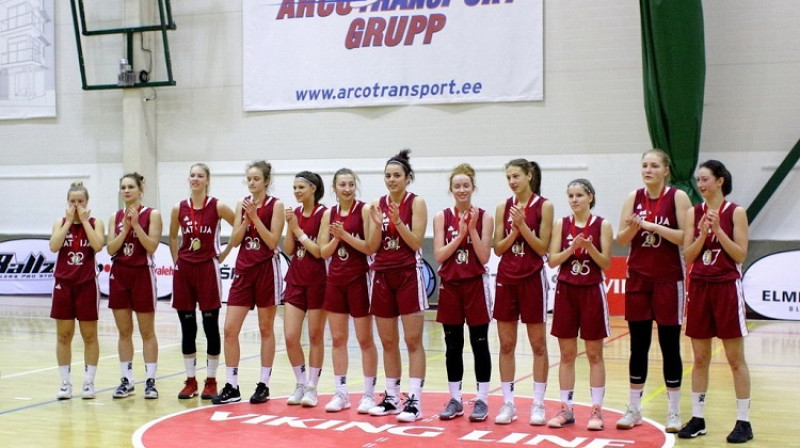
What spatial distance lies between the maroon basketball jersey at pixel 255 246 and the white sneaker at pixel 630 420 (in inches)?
110

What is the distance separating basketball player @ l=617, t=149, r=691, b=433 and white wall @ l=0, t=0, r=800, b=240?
8125 mm

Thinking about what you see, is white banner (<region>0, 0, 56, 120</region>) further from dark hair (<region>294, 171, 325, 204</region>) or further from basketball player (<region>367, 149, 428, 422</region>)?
basketball player (<region>367, 149, 428, 422</region>)

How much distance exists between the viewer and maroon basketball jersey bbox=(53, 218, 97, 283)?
7.31 meters

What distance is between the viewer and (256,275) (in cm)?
711

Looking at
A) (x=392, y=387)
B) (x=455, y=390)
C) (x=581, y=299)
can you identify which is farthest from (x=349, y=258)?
(x=581, y=299)

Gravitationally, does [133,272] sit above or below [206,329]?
above

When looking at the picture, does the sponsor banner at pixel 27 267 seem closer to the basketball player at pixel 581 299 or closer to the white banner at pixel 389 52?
the white banner at pixel 389 52

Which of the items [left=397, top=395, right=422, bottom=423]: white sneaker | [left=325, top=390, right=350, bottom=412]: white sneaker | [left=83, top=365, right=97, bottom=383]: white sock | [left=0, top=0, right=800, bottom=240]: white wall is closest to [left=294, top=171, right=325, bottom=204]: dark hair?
[left=325, top=390, right=350, bottom=412]: white sneaker

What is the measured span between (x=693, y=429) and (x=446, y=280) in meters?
1.84

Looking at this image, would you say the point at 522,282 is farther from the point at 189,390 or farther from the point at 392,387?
the point at 189,390

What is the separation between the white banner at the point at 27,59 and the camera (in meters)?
17.3

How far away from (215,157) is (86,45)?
322cm

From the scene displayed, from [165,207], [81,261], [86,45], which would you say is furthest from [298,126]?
[81,261]

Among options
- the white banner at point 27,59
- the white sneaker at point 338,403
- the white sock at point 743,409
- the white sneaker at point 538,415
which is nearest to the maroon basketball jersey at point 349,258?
the white sneaker at point 338,403
